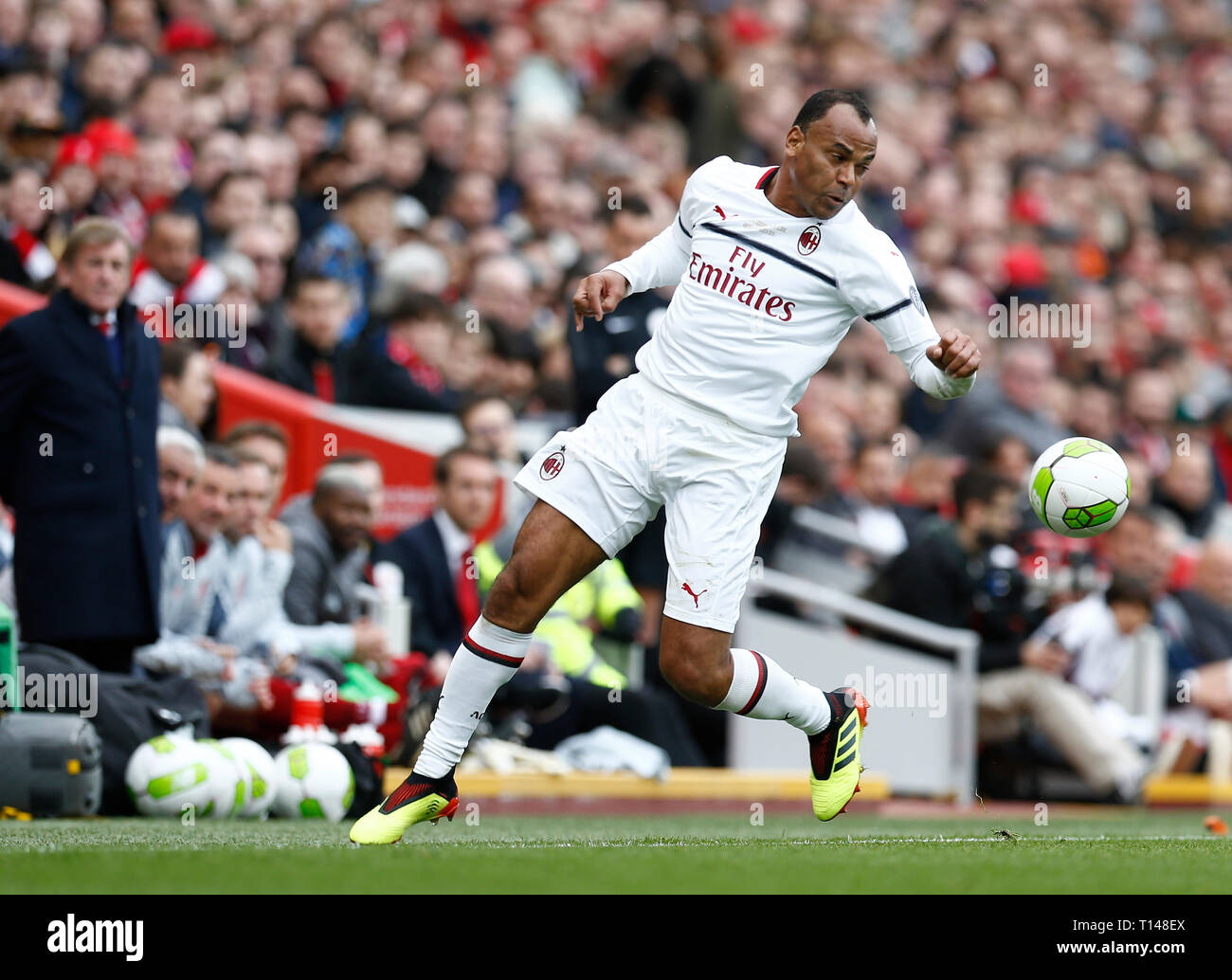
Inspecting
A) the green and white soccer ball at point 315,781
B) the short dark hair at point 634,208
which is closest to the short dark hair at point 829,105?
the green and white soccer ball at point 315,781

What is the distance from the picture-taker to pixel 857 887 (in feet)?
17.4

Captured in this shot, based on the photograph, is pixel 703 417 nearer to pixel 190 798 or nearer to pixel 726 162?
pixel 726 162

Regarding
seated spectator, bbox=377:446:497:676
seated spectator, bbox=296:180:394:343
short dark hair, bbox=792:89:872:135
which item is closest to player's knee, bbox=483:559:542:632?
short dark hair, bbox=792:89:872:135

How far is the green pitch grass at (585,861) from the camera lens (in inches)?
206

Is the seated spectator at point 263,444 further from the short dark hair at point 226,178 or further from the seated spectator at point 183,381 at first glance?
the short dark hair at point 226,178

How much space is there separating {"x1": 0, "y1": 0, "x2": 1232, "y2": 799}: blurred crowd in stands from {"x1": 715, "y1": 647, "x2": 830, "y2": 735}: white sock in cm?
304

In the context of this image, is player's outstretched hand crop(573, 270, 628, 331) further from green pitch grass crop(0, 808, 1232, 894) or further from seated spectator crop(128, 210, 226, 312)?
seated spectator crop(128, 210, 226, 312)

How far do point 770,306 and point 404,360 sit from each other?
18.5ft

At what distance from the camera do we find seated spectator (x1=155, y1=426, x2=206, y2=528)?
970 centimetres

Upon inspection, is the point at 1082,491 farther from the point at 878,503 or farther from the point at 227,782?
the point at 878,503

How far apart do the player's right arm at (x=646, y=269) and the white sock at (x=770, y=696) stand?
131cm

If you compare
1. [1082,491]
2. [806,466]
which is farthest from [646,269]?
[806,466]

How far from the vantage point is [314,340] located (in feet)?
39.3
